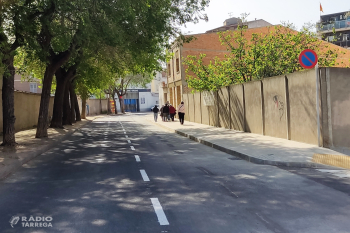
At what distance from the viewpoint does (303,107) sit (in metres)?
12.9

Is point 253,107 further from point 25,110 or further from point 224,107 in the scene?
point 25,110

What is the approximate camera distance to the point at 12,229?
482cm

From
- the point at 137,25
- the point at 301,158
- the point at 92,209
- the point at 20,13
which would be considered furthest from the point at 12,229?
the point at 137,25

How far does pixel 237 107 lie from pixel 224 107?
253 cm

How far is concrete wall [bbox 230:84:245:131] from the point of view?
19.3 meters

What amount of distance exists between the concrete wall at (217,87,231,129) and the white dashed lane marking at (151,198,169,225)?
1611cm

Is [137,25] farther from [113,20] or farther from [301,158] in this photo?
[301,158]

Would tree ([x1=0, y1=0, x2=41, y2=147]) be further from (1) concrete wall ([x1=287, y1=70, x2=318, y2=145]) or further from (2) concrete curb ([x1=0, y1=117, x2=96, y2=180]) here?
(1) concrete wall ([x1=287, y1=70, x2=318, y2=145])

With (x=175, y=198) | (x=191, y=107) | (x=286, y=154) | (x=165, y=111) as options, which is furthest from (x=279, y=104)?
(x=165, y=111)

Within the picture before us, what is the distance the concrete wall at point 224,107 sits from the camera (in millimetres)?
21797

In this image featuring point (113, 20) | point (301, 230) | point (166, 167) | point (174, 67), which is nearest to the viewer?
point (301, 230)

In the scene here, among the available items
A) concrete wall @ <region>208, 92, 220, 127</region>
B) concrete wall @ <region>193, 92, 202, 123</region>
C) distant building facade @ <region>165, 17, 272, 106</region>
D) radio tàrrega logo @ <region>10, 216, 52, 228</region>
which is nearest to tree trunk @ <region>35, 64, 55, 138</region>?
concrete wall @ <region>208, 92, 220, 127</region>

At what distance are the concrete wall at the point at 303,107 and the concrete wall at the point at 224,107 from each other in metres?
7.90

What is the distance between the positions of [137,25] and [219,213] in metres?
11.8
